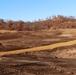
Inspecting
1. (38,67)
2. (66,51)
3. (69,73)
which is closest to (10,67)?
(38,67)

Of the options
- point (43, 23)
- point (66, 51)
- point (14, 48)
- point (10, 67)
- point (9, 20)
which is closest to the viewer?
point (10, 67)

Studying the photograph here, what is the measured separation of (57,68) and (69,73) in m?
2.01

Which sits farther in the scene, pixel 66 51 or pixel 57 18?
pixel 57 18

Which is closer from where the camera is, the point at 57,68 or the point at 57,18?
the point at 57,68

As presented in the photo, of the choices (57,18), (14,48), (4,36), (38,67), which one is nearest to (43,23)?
(57,18)

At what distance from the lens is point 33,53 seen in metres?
30.0

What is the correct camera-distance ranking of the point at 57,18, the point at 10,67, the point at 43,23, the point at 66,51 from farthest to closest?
the point at 57,18 → the point at 43,23 → the point at 66,51 → the point at 10,67

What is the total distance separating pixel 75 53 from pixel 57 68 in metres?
10.2

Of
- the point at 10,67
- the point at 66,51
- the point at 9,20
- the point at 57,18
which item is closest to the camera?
the point at 10,67

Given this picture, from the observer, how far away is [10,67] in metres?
19.2

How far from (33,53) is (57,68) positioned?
34.2 ft

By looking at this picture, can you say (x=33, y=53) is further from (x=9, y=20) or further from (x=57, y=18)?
(x=57, y=18)

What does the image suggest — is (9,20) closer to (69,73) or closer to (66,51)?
(66,51)

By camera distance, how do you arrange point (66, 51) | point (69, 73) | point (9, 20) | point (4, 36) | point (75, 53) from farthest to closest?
point (9, 20) → point (4, 36) → point (66, 51) → point (75, 53) → point (69, 73)
